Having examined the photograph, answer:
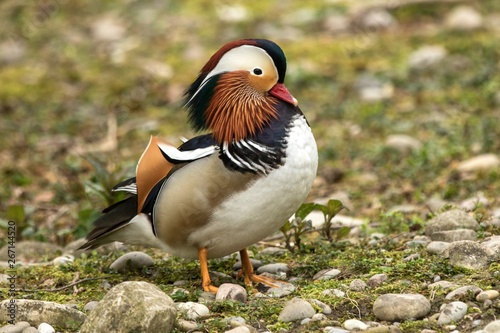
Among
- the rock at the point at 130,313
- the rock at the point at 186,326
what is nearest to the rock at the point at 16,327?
the rock at the point at 130,313

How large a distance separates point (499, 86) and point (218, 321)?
5718 millimetres

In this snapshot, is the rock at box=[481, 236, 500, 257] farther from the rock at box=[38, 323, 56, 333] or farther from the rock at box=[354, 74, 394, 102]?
the rock at box=[354, 74, 394, 102]

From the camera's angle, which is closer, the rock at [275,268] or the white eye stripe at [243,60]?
the white eye stripe at [243,60]

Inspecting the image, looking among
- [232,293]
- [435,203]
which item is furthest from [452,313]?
[435,203]

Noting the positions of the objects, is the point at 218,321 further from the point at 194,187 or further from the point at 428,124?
the point at 428,124

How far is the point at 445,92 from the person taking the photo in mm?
9258

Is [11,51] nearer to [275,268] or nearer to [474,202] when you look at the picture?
[474,202]

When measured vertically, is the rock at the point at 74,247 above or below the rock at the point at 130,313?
above

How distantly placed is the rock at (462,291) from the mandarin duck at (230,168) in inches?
36.9

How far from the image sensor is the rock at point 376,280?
14.7 feet

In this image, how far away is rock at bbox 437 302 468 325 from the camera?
12.7 ft

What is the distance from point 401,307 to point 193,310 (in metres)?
1.00

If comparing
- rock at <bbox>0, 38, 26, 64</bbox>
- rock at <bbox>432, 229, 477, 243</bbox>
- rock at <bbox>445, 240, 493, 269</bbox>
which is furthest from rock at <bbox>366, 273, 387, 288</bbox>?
rock at <bbox>0, 38, 26, 64</bbox>

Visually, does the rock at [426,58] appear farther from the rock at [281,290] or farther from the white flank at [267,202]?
the rock at [281,290]
